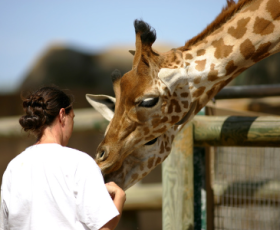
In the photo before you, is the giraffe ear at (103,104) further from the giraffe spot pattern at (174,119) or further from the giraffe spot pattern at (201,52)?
the giraffe spot pattern at (201,52)

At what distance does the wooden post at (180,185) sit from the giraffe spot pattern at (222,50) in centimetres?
52

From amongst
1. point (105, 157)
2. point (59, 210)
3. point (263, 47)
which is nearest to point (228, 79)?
point (263, 47)

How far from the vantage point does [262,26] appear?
6.88 feet

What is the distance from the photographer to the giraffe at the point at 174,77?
198cm

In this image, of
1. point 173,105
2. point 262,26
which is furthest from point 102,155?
point 262,26

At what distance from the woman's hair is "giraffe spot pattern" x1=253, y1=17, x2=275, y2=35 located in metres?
1.35

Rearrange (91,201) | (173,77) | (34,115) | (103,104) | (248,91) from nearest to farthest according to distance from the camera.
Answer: (91,201) → (34,115) → (173,77) → (103,104) → (248,91)

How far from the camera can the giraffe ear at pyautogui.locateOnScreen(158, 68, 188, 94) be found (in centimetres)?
193

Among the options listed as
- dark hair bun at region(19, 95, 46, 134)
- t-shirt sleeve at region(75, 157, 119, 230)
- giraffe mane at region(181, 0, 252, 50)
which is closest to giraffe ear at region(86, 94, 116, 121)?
giraffe mane at region(181, 0, 252, 50)

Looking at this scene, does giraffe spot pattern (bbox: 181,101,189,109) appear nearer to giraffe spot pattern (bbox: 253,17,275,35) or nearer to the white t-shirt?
giraffe spot pattern (bbox: 253,17,275,35)

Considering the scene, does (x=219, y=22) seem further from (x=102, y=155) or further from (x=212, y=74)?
(x=102, y=155)

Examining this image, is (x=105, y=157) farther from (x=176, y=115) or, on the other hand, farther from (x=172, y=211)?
(x=172, y=211)

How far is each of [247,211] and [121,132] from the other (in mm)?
1276

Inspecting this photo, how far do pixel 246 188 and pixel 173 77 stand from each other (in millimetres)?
1268
